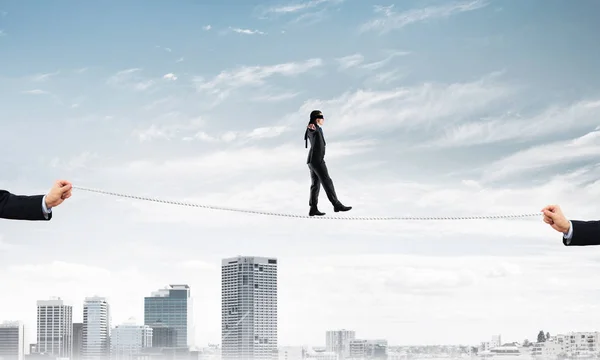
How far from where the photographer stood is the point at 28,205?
15.8ft

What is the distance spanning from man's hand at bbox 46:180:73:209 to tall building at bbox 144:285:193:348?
243 ft

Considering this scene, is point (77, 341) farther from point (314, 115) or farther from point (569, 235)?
point (569, 235)

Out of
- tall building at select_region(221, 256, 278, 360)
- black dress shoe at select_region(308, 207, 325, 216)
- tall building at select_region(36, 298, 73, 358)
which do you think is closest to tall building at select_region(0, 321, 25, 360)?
tall building at select_region(36, 298, 73, 358)

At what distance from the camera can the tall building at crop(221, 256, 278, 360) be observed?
58250mm

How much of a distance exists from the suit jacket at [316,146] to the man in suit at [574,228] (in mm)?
5723

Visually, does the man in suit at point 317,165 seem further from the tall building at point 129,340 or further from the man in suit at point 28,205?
the tall building at point 129,340

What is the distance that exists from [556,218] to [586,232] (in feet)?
0.69

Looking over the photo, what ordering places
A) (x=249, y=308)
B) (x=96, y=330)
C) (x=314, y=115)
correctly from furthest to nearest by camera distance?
(x=96, y=330), (x=249, y=308), (x=314, y=115)

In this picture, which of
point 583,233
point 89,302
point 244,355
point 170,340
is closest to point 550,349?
point 244,355

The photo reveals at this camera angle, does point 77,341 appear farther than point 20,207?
Yes

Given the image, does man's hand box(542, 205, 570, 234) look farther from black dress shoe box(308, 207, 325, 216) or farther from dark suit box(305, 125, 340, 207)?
black dress shoe box(308, 207, 325, 216)

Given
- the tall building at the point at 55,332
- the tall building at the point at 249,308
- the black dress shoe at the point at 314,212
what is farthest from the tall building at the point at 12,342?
the black dress shoe at the point at 314,212

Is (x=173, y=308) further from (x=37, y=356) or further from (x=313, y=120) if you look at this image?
(x=313, y=120)

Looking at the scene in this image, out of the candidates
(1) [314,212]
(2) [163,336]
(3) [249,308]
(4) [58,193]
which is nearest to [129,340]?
(2) [163,336]
